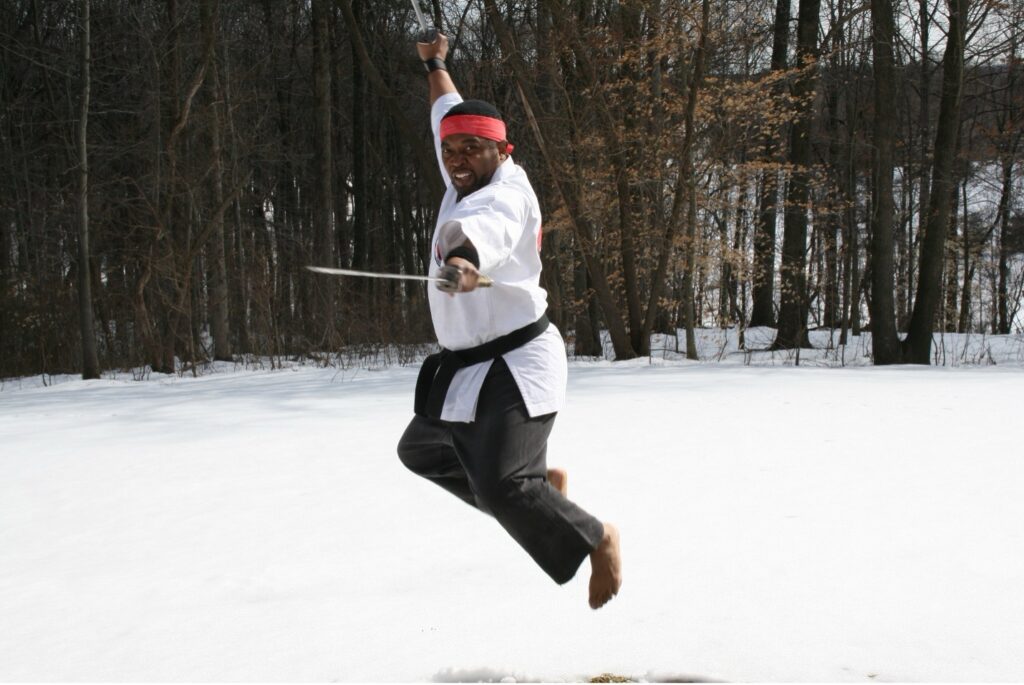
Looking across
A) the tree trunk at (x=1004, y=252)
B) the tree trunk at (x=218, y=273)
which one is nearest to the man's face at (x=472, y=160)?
the tree trunk at (x=218, y=273)

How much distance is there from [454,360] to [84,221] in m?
10.3

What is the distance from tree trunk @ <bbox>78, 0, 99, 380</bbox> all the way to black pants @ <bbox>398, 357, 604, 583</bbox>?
34.2 ft

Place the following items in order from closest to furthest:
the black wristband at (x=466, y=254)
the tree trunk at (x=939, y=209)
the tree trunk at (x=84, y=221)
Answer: the black wristband at (x=466, y=254)
the tree trunk at (x=84, y=221)
the tree trunk at (x=939, y=209)

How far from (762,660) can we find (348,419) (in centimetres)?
526

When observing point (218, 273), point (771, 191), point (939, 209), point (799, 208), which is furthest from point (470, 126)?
point (799, 208)

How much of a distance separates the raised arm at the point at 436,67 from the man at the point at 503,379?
44.0 inches

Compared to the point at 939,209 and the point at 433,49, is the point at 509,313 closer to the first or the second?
the point at 433,49

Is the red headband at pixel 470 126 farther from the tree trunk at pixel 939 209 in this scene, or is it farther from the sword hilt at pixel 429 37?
the tree trunk at pixel 939 209

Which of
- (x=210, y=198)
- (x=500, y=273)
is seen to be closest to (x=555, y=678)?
(x=500, y=273)

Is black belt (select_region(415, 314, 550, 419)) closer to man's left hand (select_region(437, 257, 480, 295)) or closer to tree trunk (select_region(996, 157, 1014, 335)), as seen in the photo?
man's left hand (select_region(437, 257, 480, 295))

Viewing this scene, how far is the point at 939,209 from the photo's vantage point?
1274 cm

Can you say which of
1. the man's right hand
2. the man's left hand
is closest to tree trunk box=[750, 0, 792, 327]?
the man's right hand

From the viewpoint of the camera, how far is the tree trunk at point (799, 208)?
1577cm

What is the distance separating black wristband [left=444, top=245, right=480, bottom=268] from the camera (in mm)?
2137
